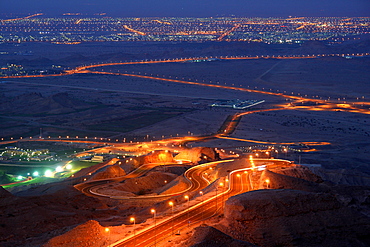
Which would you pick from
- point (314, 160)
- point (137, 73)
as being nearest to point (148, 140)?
point (314, 160)

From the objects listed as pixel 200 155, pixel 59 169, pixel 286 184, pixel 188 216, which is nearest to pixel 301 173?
pixel 286 184

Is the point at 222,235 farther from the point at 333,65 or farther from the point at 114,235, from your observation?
the point at 333,65

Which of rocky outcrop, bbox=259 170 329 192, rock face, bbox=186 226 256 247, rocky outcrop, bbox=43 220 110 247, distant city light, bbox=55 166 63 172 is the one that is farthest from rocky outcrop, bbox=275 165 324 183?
distant city light, bbox=55 166 63 172

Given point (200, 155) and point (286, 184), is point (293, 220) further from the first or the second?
point (200, 155)

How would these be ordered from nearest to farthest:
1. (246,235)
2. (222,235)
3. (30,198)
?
(222,235) → (246,235) → (30,198)

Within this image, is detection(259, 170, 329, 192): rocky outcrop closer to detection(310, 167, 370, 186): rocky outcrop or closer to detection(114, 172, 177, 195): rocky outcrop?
detection(310, 167, 370, 186): rocky outcrop
